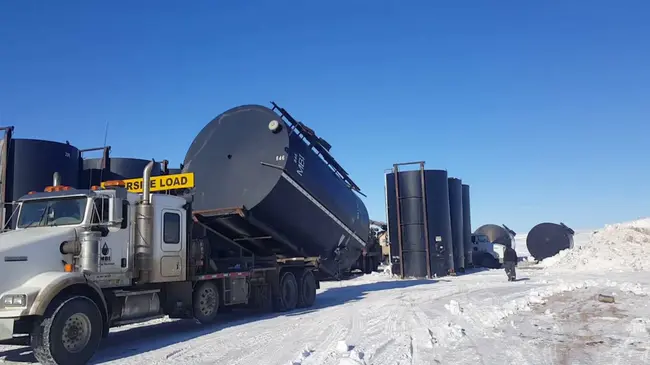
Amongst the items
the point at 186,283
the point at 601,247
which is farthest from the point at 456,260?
the point at 186,283

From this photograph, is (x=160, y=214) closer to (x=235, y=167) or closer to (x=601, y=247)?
(x=235, y=167)

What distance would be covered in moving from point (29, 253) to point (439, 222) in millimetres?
23809

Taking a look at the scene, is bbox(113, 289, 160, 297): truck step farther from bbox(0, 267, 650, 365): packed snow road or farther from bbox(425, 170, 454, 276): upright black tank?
bbox(425, 170, 454, 276): upright black tank

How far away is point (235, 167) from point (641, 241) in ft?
99.5

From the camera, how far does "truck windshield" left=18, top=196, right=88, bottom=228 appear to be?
353 inches

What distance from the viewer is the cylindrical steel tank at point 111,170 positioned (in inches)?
810

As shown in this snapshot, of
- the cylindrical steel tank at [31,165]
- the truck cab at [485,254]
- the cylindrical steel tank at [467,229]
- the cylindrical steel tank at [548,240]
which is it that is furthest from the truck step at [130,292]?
the cylindrical steel tank at [548,240]

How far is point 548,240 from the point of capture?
3969cm

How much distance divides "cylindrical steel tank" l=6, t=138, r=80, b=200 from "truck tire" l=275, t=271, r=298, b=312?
9184 millimetres

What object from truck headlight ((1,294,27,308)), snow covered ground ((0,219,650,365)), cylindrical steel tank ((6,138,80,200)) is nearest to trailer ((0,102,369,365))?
truck headlight ((1,294,27,308))

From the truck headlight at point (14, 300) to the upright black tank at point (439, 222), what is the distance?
23.4m

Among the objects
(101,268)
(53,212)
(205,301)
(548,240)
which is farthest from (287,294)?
(548,240)

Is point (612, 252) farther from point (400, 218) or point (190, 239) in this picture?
point (190, 239)

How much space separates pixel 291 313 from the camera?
13805 millimetres
